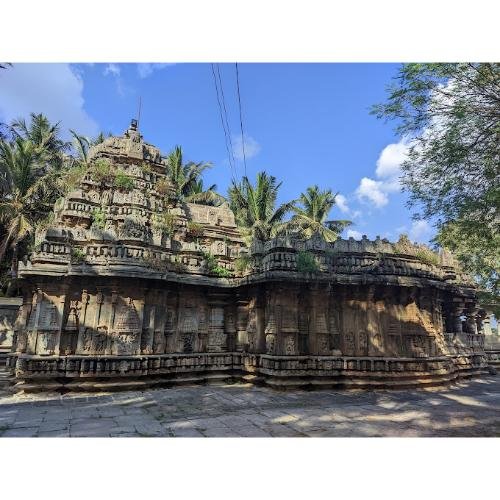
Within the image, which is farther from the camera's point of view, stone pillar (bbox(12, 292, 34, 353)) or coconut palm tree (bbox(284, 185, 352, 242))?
coconut palm tree (bbox(284, 185, 352, 242))

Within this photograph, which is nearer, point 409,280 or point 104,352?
point 104,352

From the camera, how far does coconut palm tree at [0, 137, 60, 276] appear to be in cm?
2031

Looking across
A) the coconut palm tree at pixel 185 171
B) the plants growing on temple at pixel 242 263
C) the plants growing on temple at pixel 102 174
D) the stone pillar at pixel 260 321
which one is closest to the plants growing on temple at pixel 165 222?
the plants growing on temple at pixel 102 174

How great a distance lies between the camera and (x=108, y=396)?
930 cm

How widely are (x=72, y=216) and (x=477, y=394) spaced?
13953 mm

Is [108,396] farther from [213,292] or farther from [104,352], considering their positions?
[213,292]

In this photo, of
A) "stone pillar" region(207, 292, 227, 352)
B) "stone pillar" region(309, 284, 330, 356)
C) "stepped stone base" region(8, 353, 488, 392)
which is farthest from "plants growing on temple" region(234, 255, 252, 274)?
"stepped stone base" region(8, 353, 488, 392)

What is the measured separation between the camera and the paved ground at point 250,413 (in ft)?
20.9

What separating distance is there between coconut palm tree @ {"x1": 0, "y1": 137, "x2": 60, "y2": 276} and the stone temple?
377 inches

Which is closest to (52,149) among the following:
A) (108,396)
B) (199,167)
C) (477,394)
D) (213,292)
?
(199,167)

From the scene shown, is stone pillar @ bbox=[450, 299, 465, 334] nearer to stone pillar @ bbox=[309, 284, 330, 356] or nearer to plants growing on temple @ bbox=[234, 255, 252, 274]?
stone pillar @ bbox=[309, 284, 330, 356]

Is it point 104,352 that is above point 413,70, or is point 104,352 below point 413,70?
below

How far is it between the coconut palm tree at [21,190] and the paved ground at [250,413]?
14196 mm

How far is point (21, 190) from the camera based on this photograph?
69.8ft
